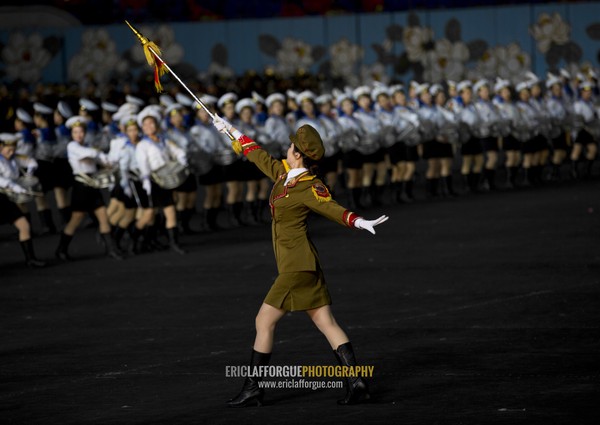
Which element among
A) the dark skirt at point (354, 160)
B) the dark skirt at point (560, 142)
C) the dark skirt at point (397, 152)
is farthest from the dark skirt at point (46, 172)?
the dark skirt at point (560, 142)

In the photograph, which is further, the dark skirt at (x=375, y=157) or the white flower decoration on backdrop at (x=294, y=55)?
the white flower decoration on backdrop at (x=294, y=55)

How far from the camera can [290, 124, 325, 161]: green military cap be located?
8.49 meters

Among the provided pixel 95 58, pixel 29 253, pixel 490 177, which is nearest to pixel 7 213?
pixel 29 253

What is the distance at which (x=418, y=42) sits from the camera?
128 ft

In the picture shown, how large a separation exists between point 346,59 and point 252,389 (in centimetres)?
3141

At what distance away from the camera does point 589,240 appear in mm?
16672

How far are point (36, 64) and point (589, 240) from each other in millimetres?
25718

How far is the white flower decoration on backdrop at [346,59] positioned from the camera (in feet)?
129

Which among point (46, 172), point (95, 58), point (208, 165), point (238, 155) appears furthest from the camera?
point (95, 58)

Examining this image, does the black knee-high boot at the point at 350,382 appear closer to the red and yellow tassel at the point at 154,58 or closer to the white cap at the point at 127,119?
the red and yellow tassel at the point at 154,58

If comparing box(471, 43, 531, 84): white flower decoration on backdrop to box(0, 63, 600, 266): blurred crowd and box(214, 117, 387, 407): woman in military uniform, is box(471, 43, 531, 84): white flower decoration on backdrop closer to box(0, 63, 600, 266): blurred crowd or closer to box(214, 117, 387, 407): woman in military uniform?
box(0, 63, 600, 266): blurred crowd

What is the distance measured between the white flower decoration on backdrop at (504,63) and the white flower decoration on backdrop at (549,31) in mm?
551

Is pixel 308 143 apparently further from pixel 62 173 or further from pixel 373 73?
pixel 373 73

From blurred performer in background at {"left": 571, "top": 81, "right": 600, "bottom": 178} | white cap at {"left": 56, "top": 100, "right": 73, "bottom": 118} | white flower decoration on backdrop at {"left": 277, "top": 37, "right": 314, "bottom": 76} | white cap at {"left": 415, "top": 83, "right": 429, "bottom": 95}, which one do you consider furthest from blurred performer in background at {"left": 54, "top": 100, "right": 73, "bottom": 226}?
white flower decoration on backdrop at {"left": 277, "top": 37, "right": 314, "bottom": 76}
